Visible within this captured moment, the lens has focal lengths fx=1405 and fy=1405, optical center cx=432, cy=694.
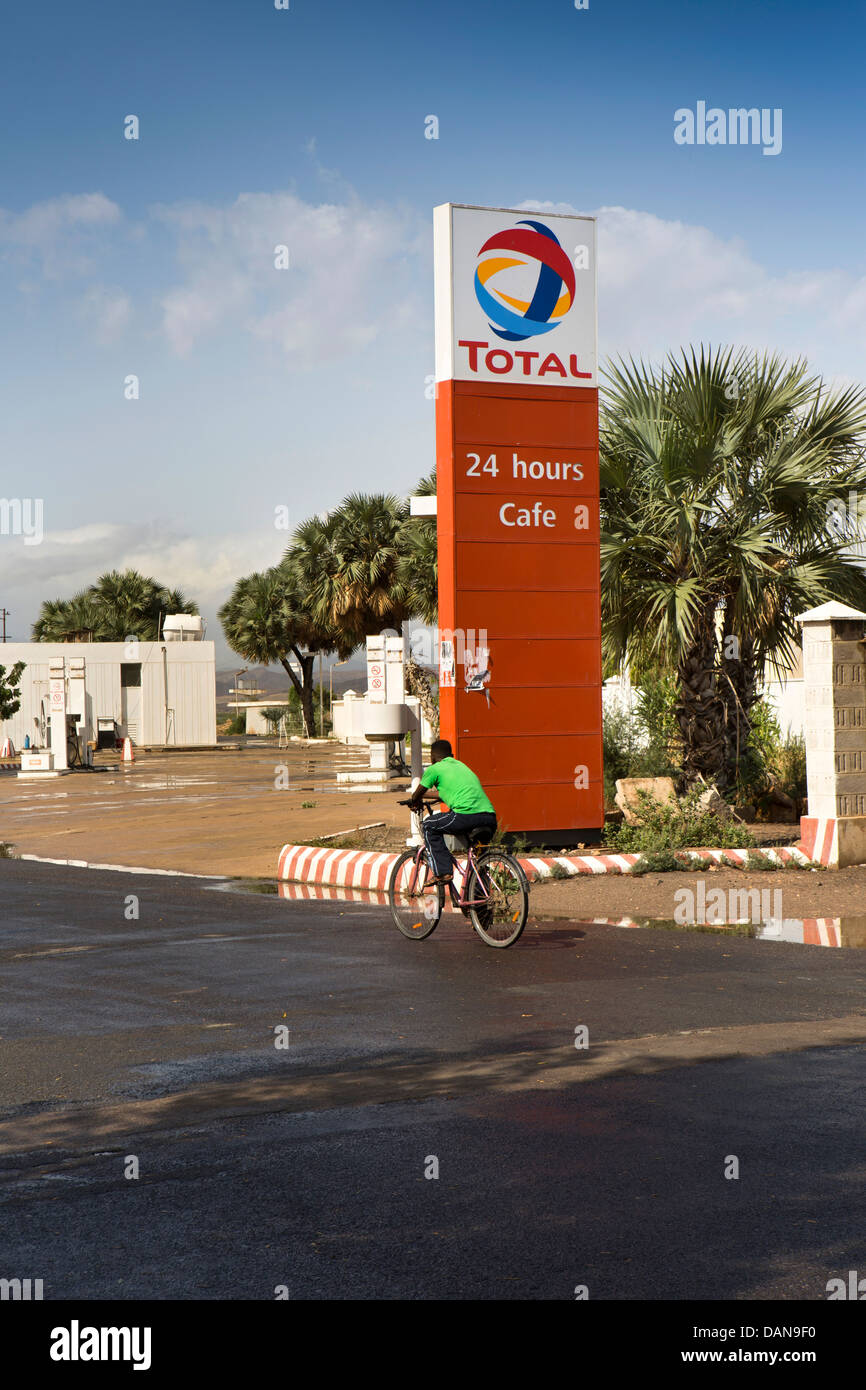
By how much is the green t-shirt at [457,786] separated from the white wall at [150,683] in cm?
5121

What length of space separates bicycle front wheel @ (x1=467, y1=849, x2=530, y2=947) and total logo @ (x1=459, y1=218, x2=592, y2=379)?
7.51 meters

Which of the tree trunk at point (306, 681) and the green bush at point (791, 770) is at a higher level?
the tree trunk at point (306, 681)

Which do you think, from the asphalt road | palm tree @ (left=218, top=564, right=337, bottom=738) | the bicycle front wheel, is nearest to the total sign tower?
the bicycle front wheel

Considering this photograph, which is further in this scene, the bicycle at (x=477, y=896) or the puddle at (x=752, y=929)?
the puddle at (x=752, y=929)

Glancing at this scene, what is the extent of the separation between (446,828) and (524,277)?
329 inches

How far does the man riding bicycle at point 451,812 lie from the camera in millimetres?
11977

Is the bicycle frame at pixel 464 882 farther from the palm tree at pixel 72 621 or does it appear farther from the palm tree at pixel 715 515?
the palm tree at pixel 72 621

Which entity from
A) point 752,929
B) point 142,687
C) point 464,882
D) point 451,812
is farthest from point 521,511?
point 142,687

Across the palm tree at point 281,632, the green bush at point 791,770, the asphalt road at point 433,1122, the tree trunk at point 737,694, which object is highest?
the palm tree at point 281,632

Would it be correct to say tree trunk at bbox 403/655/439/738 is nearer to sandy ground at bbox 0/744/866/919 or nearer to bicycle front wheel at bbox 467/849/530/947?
sandy ground at bbox 0/744/866/919

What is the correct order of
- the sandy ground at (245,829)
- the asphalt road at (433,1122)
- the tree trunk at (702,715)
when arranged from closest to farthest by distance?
the asphalt road at (433,1122), the sandy ground at (245,829), the tree trunk at (702,715)

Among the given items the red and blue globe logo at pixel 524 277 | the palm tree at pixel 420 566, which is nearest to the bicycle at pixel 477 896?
the red and blue globe logo at pixel 524 277
